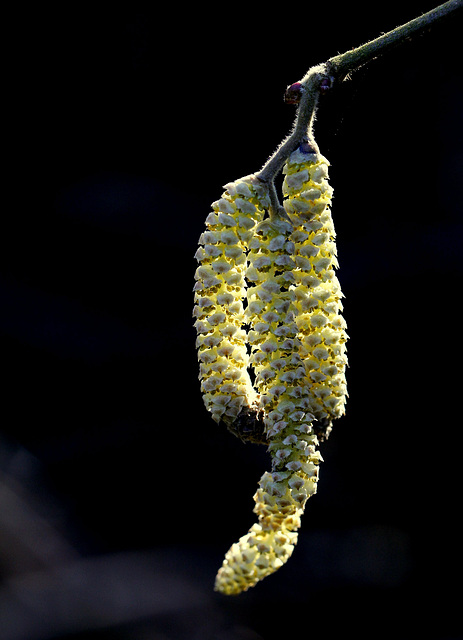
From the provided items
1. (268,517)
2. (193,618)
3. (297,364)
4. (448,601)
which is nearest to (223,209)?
(297,364)

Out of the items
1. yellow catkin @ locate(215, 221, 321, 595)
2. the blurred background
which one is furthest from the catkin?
the blurred background

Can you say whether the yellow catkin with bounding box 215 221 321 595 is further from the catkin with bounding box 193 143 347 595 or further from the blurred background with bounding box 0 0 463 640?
the blurred background with bounding box 0 0 463 640

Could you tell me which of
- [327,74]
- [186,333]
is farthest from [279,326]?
[186,333]

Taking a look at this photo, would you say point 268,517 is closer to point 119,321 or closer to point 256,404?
point 256,404

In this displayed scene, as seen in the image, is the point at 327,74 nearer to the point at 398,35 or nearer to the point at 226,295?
the point at 398,35

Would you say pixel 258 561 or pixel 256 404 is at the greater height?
pixel 256 404

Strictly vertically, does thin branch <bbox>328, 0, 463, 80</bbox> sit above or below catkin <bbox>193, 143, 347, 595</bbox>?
above
